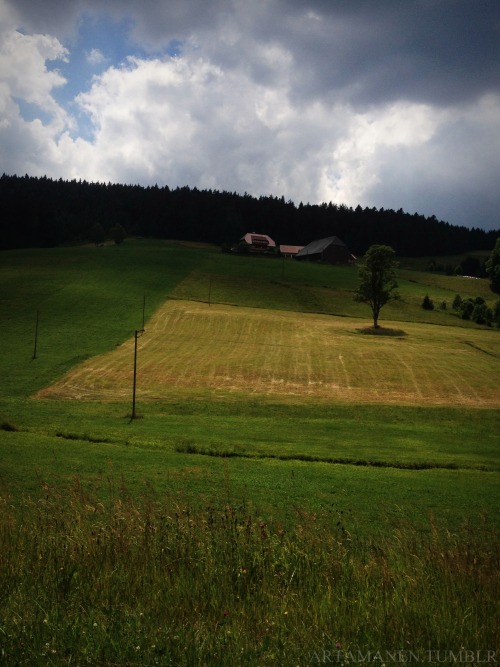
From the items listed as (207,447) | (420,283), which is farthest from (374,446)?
(420,283)

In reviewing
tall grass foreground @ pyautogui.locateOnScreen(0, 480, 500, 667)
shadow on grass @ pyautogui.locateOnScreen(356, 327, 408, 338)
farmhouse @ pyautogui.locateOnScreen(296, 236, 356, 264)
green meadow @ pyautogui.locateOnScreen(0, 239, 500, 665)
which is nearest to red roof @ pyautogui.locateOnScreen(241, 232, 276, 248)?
farmhouse @ pyautogui.locateOnScreen(296, 236, 356, 264)

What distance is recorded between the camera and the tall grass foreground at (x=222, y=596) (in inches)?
232

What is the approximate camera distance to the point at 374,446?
26.8m

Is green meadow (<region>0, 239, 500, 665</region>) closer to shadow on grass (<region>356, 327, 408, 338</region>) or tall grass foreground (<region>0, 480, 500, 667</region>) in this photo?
tall grass foreground (<region>0, 480, 500, 667</region>)

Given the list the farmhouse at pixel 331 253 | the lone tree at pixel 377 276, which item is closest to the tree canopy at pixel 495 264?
the lone tree at pixel 377 276

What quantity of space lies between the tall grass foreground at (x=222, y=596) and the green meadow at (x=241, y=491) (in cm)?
3

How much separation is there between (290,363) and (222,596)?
4427cm

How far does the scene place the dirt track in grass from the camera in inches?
1598

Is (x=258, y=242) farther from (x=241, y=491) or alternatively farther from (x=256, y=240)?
(x=241, y=491)

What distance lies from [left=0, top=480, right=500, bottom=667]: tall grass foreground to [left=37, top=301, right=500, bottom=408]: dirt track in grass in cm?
2928

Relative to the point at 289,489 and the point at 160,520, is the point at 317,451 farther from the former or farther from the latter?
the point at 160,520

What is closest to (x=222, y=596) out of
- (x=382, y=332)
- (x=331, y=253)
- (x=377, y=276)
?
(x=382, y=332)

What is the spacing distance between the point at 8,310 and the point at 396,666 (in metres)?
72.7

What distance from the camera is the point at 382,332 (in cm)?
7538
